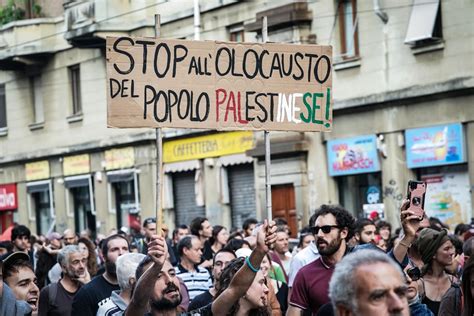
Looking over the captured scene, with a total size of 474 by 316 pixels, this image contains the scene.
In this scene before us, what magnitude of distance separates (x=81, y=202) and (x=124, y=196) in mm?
2916

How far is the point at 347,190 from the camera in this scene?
2839 cm

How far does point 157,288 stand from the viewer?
866cm

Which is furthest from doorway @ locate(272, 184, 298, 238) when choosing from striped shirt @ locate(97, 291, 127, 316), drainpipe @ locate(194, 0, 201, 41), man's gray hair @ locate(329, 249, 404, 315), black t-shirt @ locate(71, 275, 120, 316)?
man's gray hair @ locate(329, 249, 404, 315)

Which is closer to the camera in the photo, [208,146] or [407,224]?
[407,224]

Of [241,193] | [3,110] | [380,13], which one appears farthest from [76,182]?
[380,13]

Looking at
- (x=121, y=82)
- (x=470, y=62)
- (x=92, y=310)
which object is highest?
(x=470, y=62)

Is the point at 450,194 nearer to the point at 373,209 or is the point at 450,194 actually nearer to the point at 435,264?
the point at 373,209

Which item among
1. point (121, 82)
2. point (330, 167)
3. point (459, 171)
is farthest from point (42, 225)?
point (121, 82)

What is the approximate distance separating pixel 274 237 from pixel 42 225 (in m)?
33.7

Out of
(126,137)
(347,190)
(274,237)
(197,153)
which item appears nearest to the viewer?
(274,237)

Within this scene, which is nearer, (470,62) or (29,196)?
(470,62)

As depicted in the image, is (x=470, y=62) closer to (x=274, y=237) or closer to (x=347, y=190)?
(x=347, y=190)

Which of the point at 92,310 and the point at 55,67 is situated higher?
the point at 55,67

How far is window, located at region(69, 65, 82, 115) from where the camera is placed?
39.2 m
